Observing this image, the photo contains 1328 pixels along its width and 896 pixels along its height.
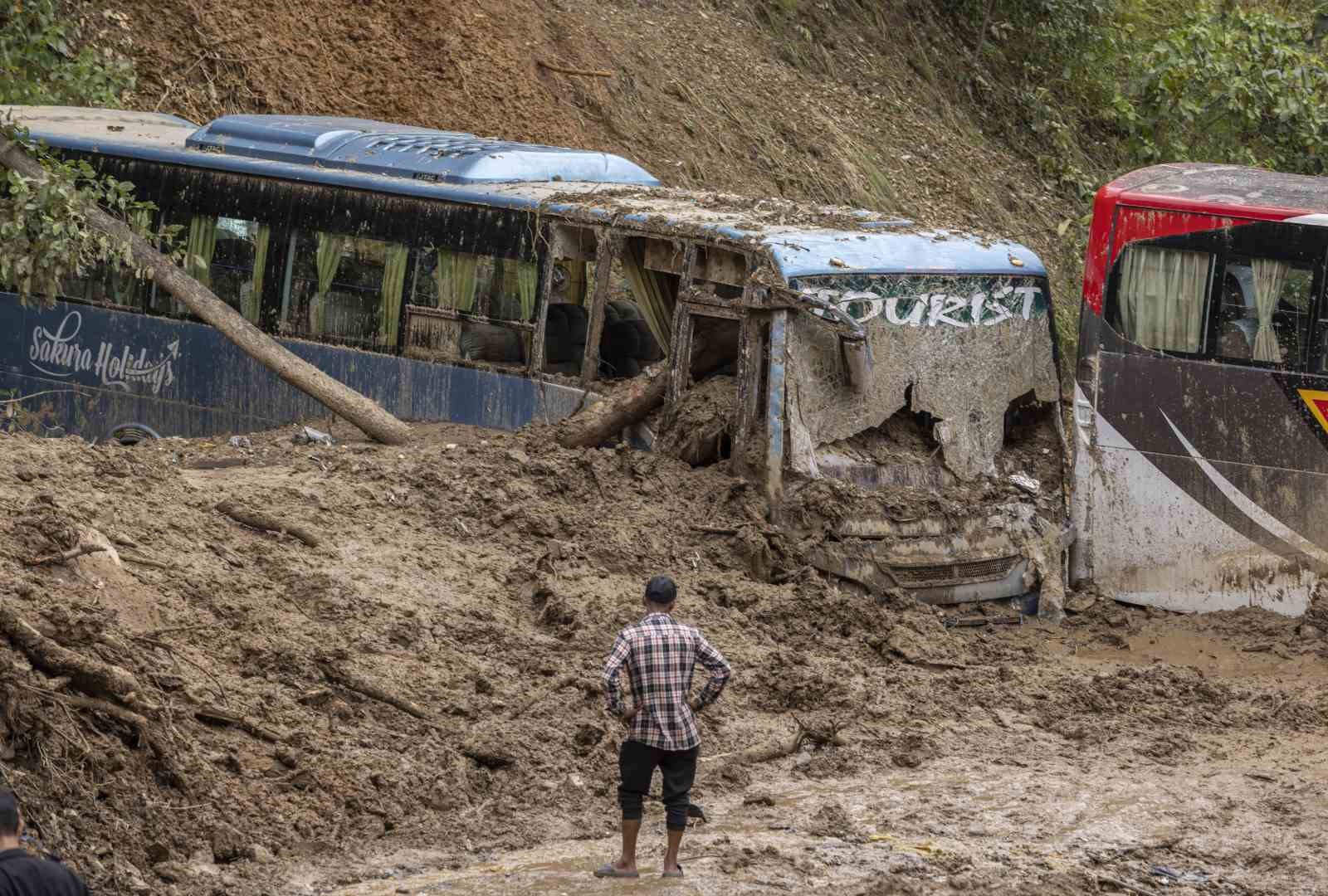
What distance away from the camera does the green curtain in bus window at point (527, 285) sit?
11938 millimetres

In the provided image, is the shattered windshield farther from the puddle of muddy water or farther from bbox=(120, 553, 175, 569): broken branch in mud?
bbox=(120, 553, 175, 569): broken branch in mud

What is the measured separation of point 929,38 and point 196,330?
15484mm

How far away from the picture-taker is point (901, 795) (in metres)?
8.26

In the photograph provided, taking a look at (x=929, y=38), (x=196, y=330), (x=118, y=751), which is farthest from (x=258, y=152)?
(x=929, y=38)

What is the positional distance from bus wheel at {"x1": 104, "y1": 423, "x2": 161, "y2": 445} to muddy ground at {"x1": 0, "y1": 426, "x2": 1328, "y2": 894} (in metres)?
1.68

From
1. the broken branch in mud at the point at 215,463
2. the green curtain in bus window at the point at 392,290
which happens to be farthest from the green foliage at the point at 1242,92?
the broken branch in mud at the point at 215,463

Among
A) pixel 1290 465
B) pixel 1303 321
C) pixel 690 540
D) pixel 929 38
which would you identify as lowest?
pixel 690 540

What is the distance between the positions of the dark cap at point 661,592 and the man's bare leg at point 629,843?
2.79ft

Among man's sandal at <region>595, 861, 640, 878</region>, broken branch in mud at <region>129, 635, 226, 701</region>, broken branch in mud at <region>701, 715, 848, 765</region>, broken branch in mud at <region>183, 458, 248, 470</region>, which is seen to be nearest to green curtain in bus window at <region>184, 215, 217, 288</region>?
broken branch in mud at <region>183, 458, 248, 470</region>

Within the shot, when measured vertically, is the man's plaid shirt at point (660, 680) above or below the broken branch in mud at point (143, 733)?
above

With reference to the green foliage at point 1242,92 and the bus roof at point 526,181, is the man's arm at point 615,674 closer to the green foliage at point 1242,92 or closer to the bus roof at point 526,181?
the bus roof at point 526,181

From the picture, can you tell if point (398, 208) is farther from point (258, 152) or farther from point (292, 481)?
point (292, 481)

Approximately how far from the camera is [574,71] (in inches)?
803

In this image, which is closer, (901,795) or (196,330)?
(901,795)
